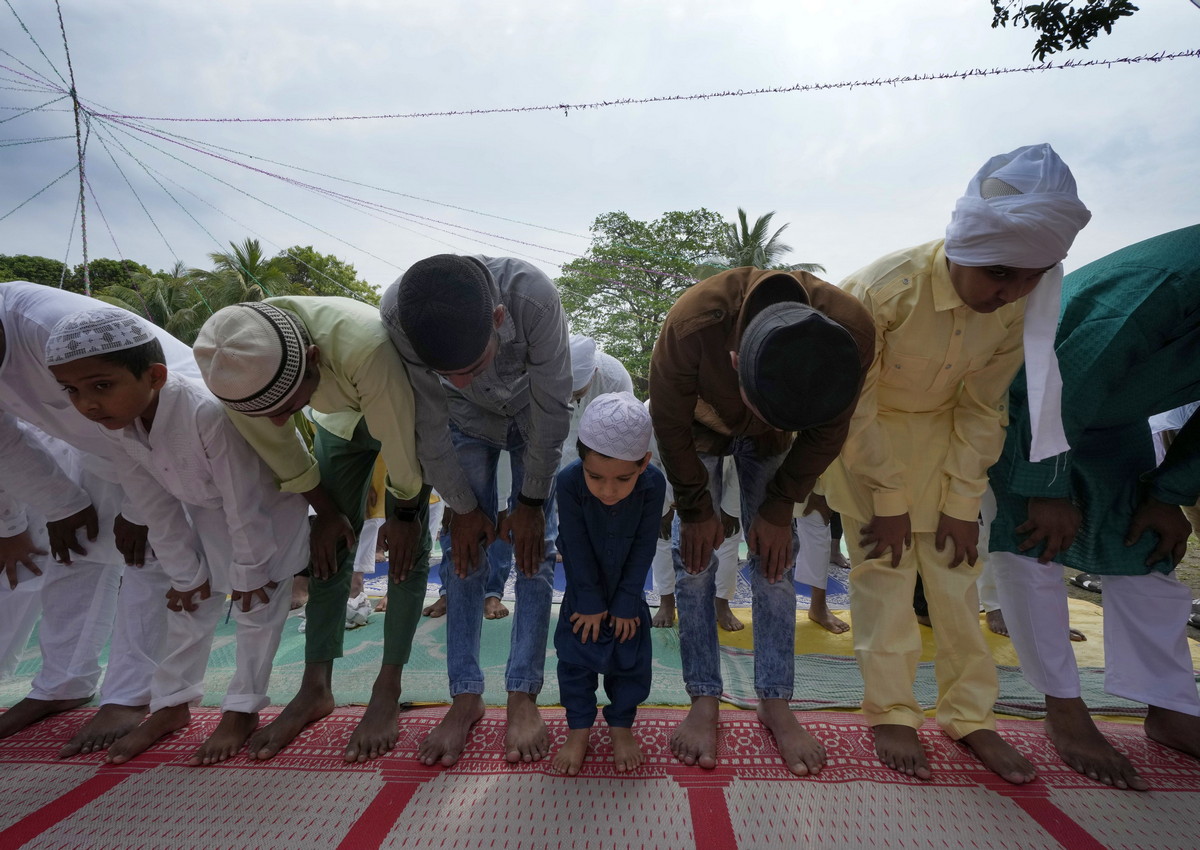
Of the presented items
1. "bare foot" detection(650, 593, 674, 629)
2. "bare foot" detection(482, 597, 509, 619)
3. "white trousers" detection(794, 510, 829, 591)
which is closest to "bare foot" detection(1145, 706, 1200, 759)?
"white trousers" detection(794, 510, 829, 591)

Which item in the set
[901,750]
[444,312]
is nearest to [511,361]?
[444,312]

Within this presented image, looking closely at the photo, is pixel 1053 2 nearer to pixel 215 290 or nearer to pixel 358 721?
pixel 358 721

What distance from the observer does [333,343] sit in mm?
1849

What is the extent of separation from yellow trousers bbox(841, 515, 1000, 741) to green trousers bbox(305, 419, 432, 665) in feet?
4.92

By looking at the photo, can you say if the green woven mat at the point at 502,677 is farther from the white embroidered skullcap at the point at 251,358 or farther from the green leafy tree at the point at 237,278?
the green leafy tree at the point at 237,278

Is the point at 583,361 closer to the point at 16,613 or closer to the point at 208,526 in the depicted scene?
the point at 208,526

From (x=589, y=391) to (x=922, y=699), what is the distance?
233 cm

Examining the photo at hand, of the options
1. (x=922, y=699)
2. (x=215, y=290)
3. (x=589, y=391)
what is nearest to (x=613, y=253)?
(x=215, y=290)

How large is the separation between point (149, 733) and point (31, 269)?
30.2 meters

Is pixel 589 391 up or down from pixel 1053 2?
down

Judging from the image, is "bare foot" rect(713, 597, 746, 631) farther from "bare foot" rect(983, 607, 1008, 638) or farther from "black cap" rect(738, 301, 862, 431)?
"black cap" rect(738, 301, 862, 431)

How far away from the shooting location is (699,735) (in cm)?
184

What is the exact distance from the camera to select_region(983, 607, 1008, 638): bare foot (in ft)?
9.89

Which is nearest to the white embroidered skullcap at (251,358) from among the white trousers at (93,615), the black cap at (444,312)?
the black cap at (444,312)
